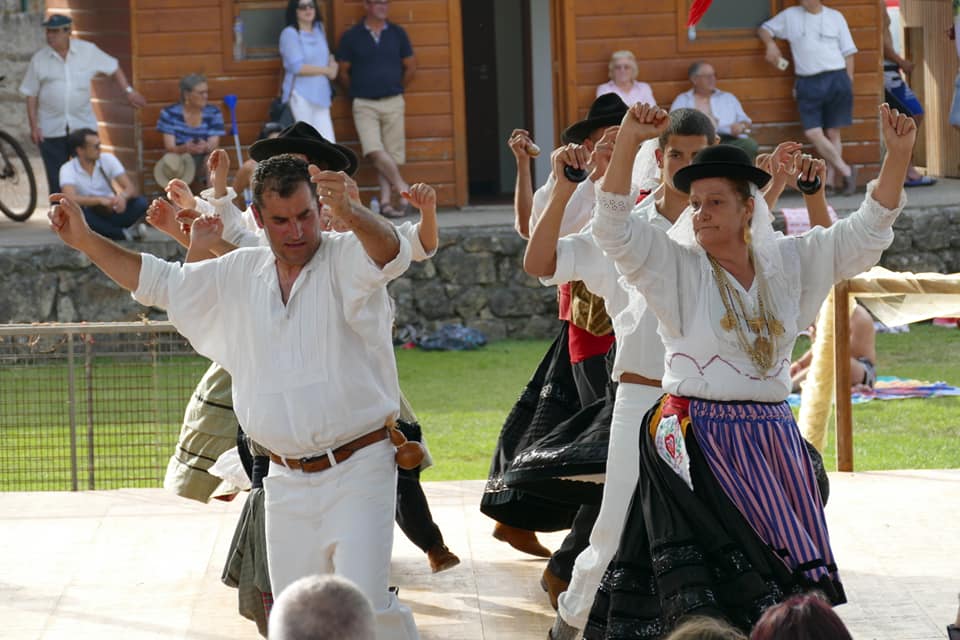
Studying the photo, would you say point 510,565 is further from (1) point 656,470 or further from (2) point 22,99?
(2) point 22,99

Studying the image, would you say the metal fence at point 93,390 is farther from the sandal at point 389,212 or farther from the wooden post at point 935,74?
the wooden post at point 935,74

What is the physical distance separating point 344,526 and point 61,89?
1090 centimetres

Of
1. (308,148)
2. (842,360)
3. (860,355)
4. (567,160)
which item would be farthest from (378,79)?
(567,160)

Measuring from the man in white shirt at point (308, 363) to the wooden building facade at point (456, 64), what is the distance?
10.5 meters

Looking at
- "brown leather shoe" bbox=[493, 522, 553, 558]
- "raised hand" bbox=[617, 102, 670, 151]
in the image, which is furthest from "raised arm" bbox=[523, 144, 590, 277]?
"brown leather shoe" bbox=[493, 522, 553, 558]

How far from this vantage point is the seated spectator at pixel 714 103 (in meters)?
14.7

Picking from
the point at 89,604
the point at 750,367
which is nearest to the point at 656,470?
the point at 750,367

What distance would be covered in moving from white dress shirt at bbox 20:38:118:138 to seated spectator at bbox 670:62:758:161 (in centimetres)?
526

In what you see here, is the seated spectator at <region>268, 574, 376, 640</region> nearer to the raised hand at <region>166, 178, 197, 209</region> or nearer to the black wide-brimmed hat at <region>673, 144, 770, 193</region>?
the black wide-brimmed hat at <region>673, 144, 770, 193</region>

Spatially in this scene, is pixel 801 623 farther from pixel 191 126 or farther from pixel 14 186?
pixel 14 186

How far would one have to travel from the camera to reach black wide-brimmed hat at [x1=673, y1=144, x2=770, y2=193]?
4551mm

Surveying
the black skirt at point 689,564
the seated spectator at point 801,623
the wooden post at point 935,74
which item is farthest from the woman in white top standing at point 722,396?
the wooden post at point 935,74

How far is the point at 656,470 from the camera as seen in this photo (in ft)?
14.9

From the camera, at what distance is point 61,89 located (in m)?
14.7
